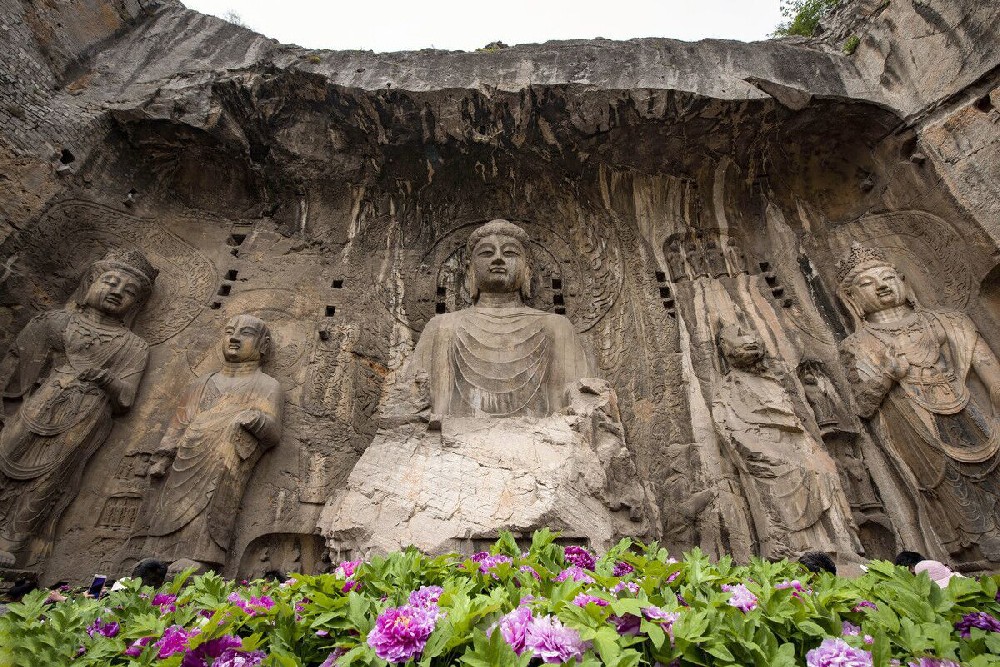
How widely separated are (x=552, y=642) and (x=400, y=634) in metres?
0.45

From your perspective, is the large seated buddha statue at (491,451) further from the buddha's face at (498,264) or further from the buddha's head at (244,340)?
the buddha's head at (244,340)

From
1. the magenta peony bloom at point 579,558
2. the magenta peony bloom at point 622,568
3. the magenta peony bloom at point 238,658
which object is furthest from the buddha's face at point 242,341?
the magenta peony bloom at point 622,568

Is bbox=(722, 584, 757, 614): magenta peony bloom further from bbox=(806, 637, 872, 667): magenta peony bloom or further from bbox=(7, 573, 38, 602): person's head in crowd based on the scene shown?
bbox=(7, 573, 38, 602): person's head in crowd

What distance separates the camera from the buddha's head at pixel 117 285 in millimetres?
5762

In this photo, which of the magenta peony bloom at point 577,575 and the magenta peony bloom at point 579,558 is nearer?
the magenta peony bloom at point 577,575

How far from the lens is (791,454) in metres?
4.98

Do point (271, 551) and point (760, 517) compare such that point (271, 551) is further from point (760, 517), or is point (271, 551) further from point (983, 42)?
point (983, 42)

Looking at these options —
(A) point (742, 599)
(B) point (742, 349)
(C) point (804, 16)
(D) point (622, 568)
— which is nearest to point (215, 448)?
(D) point (622, 568)

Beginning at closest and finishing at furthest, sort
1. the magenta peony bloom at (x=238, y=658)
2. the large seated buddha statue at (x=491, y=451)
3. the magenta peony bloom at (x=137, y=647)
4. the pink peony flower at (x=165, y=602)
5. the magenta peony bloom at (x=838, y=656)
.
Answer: the magenta peony bloom at (x=838, y=656), the magenta peony bloom at (x=238, y=658), the magenta peony bloom at (x=137, y=647), the pink peony flower at (x=165, y=602), the large seated buddha statue at (x=491, y=451)

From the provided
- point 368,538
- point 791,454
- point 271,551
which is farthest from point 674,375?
point 271,551

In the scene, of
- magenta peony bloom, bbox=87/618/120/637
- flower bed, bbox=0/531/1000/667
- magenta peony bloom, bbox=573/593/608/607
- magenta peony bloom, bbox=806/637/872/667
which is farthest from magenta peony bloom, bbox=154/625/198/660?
magenta peony bloom, bbox=806/637/872/667

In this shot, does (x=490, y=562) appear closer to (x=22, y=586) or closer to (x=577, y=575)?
(x=577, y=575)

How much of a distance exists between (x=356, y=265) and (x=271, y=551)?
3.56m

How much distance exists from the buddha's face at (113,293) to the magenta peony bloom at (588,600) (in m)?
5.78
